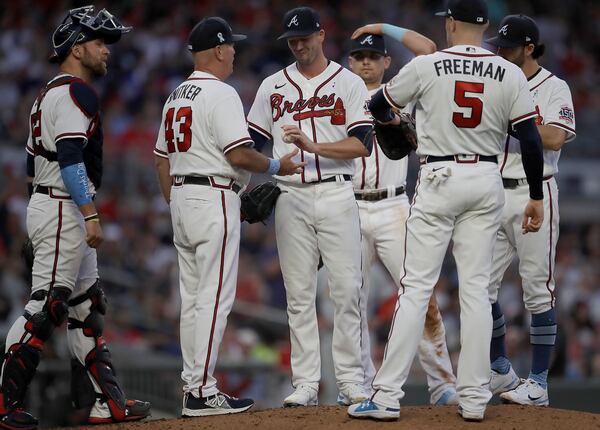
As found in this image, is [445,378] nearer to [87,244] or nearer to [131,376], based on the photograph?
[87,244]

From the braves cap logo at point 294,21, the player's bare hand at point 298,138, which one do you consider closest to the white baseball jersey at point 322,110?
the player's bare hand at point 298,138

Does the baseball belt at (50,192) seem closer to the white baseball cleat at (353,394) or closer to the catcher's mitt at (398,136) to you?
the catcher's mitt at (398,136)

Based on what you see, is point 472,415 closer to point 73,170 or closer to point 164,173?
point 164,173

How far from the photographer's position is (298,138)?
23.0ft

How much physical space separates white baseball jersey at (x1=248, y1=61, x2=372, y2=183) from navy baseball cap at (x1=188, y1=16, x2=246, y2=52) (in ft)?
1.82

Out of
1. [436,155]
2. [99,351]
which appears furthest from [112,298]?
[436,155]

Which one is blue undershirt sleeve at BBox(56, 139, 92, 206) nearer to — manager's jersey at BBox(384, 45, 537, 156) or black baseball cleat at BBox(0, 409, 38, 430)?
black baseball cleat at BBox(0, 409, 38, 430)

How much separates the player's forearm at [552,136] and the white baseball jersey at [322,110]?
43.4 inches

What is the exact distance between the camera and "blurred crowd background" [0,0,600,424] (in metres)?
13.0

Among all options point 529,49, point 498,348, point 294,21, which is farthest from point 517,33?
point 498,348

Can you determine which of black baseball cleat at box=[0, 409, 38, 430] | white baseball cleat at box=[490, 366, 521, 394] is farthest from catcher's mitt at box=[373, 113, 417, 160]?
black baseball cleat at box=[0, 409, 38, 430]

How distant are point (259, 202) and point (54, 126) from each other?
135cm

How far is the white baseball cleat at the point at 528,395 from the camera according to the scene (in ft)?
24.3

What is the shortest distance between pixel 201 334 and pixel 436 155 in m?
1.73
